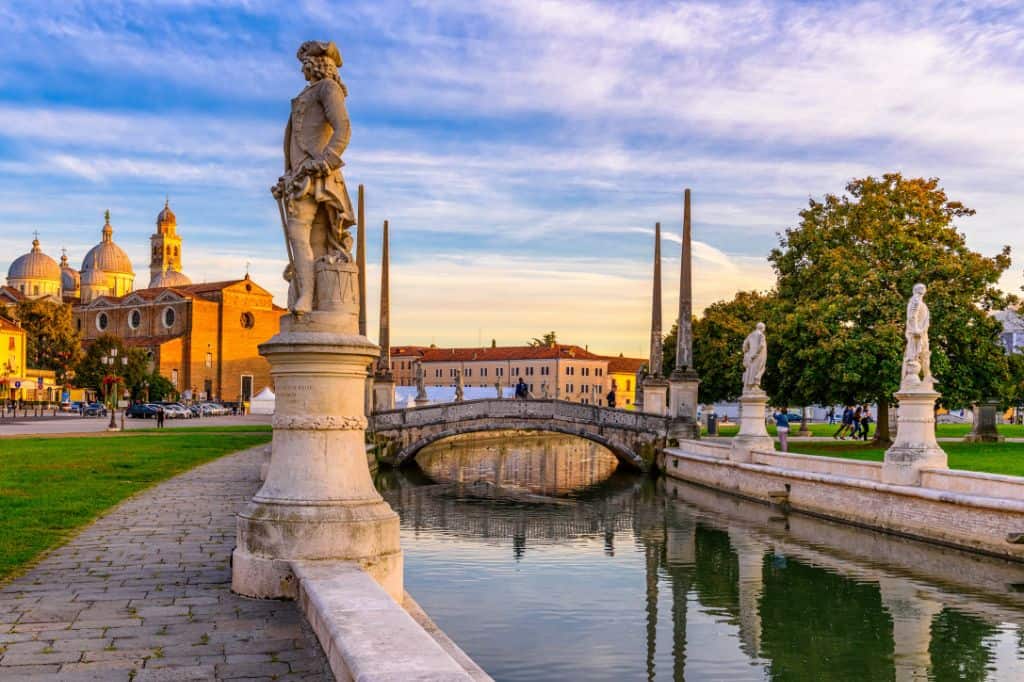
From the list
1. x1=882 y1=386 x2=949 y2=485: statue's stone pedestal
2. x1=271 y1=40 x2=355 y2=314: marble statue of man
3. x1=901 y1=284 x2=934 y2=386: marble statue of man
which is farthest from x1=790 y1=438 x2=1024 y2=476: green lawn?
x1=271 y1=40 x2=355 y2=314: marble statue of man

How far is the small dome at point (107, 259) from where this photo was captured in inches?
4870

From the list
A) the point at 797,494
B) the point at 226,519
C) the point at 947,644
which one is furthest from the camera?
the point at 797,494

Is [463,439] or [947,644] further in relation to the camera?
[463,439]

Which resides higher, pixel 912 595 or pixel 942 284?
pixel 942 284

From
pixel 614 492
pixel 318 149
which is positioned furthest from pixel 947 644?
pixel 614 492

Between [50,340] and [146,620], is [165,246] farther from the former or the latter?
[146,620]

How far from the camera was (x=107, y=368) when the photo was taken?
7744 cm

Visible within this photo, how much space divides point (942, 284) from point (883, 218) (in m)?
3.39

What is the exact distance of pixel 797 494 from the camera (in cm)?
2242

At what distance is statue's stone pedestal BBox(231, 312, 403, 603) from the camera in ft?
25.6

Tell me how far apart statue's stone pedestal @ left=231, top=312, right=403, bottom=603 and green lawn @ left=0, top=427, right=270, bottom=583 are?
2580 millimetres

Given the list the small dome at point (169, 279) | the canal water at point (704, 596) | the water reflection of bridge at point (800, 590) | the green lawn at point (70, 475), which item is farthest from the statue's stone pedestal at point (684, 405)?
the small dome at point (169, 279)

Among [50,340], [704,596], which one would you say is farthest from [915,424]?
[50,340]

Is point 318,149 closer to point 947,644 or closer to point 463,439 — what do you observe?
point 947,644
